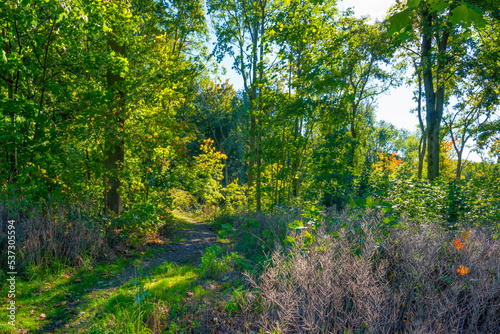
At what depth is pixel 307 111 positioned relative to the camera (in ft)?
25.3

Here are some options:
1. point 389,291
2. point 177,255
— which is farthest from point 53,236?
point 389,291

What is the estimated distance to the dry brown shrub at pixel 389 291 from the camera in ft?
6.26

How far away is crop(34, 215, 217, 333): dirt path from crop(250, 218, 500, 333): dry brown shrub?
249 cm

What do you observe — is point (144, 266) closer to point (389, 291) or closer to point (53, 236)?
point (53, 236)

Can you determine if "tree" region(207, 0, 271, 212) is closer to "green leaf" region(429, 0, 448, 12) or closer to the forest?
the forest

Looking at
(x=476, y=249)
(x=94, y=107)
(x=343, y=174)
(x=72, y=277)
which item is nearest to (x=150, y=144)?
(x=94, y=107)

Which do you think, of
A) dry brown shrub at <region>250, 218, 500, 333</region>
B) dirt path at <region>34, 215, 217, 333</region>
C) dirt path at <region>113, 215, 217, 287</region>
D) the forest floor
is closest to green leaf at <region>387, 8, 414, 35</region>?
dry brown shrub at <region>250, 218, 500, 333</region>

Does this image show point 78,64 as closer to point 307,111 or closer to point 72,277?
point 72,277

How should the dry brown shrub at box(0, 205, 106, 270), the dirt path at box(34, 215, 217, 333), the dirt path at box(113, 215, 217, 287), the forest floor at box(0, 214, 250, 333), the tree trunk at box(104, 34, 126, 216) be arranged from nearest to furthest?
the forest floor at box(0, 214, 250, 333)
the dirt path at box(34, 215, 217, 333)
the dry brown shrub at box(0, 205, 106, 270)
the dirt path at box(113, 215, 217, 287)
the tree trunk at box(104, 34, 126, 216)

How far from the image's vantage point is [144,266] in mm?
5277

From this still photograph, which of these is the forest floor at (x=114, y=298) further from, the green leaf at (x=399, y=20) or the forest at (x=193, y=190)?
the green leaf at (x=399, y=20)

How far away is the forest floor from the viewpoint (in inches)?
112

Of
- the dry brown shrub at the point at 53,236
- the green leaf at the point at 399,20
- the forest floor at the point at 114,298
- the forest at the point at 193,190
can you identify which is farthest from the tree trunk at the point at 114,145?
the green leaf at the point at 399,20

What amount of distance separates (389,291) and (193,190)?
889 centimetres
